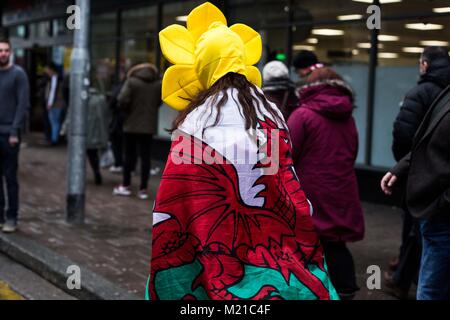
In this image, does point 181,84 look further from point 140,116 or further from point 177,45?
point 140,116

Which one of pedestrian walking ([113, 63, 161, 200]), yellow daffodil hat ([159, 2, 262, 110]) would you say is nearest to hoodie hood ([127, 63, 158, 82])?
pedestrian walking ([113, 63, 161, 200])

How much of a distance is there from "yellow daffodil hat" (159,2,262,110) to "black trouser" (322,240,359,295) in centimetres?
212

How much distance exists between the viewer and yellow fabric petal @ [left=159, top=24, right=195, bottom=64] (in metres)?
3.11

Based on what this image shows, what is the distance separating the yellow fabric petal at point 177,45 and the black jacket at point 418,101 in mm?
2769

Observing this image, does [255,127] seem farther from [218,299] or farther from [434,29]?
[434,29]

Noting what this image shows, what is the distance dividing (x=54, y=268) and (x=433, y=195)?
351 centimetres

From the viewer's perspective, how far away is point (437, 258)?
390cm

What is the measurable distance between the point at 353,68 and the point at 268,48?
5.95 ft

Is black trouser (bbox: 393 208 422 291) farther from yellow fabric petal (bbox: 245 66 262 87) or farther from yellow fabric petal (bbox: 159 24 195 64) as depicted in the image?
yellow fabric petal (bbox: 159 24 195 64)

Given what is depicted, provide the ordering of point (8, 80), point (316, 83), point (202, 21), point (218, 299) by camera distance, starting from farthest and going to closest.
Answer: point (8, 80) → point (316, 83) → point (202, 21) → point (218, 299)

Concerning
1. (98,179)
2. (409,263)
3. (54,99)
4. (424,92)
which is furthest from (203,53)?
(54,99)

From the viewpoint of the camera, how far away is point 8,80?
7.55 m
